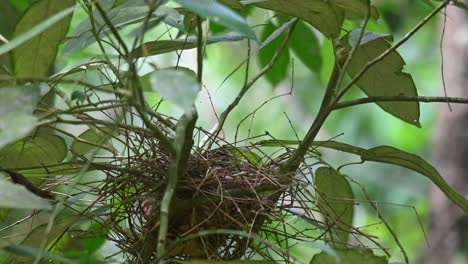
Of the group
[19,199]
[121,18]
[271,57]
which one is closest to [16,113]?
[19,199]

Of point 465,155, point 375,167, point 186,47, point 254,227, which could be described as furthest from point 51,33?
point 375,167

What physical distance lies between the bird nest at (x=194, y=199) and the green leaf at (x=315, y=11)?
0.14 metres

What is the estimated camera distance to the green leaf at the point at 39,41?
25.6 inches

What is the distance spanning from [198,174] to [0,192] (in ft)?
0.78

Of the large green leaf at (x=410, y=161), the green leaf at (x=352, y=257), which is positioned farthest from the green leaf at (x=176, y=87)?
the large green leaf at (x=410, y=161)

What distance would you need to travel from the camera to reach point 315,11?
2.13 feet

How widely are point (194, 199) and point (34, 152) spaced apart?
0.19 m

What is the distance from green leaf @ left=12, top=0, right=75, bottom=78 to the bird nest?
4.2 inches

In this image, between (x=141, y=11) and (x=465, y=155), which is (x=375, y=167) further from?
(x=141, y=11)

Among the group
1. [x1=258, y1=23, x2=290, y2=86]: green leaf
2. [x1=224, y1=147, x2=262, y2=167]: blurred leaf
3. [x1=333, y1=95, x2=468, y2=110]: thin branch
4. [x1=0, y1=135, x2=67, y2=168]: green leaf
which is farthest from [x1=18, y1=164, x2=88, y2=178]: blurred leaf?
[x1=258, y1=23, x2=290, y2=86]: green leaf

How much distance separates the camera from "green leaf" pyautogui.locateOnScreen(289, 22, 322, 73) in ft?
3.24

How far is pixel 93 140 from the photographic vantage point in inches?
30.2

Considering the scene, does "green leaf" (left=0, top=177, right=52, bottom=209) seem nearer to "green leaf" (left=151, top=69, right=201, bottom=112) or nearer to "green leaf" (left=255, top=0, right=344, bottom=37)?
"green leaf" (left=151, top=69, right=201, bottom=112)

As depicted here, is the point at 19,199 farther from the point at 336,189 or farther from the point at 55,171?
the point at 336,189
